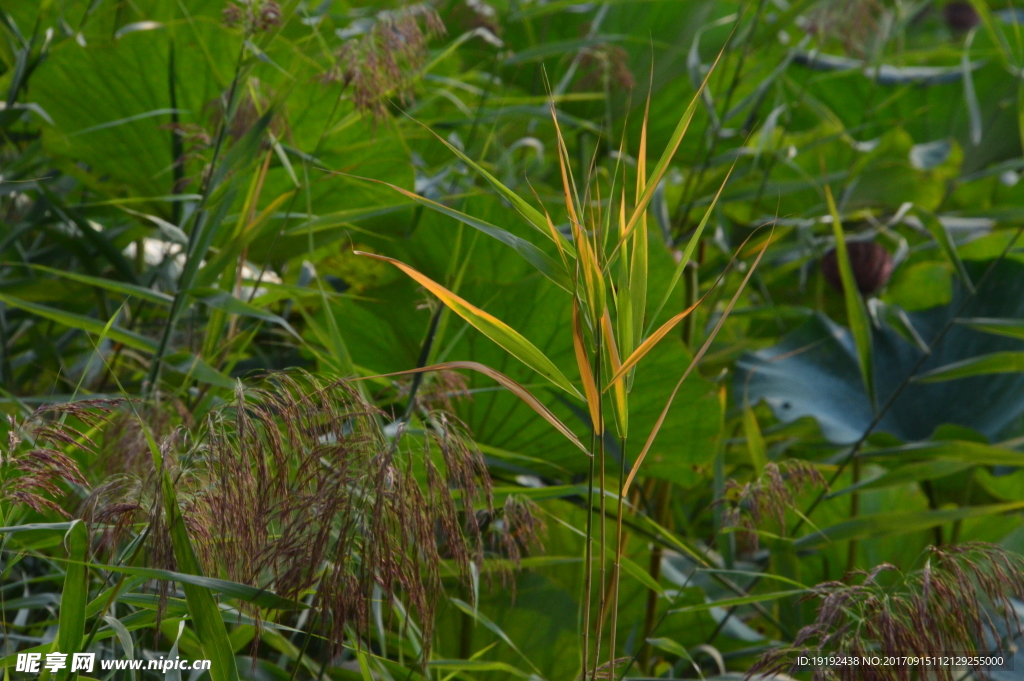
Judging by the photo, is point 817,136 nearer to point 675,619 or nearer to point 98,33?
point 675,619

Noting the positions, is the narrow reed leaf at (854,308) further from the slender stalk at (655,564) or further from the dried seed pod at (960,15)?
the dried seed pod at (960,15)

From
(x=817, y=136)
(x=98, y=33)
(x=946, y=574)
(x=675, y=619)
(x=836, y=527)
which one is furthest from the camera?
(x=817, y=136)

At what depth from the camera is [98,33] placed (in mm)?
1200

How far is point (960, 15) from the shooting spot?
3486mm

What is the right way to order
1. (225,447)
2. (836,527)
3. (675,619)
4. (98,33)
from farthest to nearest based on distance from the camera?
(98,33) < (675,619) < (836,527) < (225,447)

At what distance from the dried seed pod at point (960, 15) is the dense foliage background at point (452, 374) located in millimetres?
2003

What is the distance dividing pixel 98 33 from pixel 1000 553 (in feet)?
4.05

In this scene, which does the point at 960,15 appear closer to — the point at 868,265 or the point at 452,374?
the point at 868,265

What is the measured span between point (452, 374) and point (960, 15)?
11.7ft

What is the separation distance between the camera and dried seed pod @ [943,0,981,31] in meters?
3.40

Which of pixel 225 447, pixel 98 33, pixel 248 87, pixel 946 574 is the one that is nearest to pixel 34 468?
pixel 225 447

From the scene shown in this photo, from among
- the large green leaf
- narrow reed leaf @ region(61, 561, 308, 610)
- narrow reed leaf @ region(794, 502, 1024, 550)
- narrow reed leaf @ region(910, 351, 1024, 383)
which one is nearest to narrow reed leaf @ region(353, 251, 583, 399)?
narrow reed leaf @ region(61, 561, 308, 610)

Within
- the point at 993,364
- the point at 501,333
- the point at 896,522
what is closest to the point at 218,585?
the point at 501,333

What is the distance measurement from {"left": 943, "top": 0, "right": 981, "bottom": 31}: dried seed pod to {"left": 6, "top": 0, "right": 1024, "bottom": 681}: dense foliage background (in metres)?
2.00
